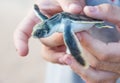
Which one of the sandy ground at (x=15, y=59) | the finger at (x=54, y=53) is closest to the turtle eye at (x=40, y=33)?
the finger at (x=54, y=53)

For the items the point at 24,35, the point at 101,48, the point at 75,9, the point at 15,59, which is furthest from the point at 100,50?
the point at 15,59

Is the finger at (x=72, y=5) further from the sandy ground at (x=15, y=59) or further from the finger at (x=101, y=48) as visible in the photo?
the sandy ground at (x=15, y=59)

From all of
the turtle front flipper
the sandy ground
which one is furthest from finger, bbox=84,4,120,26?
the sandy ground

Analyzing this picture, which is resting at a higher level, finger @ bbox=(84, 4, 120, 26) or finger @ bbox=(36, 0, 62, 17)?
finger @ bbox=(36, 0, 62, 17)

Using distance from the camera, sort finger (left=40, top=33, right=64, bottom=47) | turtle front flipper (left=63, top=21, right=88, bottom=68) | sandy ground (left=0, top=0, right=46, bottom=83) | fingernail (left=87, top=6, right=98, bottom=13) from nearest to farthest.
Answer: turtle front flipper (left=63, top=21, right=88, bottom=68), fingernail (left=87, top=6, right=98, bottom=13), finger (left=40, top=33, right=64, bottom=47), sandy ground (left=0, top=0, right=46, bottom=83)

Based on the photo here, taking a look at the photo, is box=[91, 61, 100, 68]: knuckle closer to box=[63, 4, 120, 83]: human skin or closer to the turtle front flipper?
box=[63, 4, 120, 83]: human skin

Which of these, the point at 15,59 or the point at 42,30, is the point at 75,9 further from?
the point at 15,59
